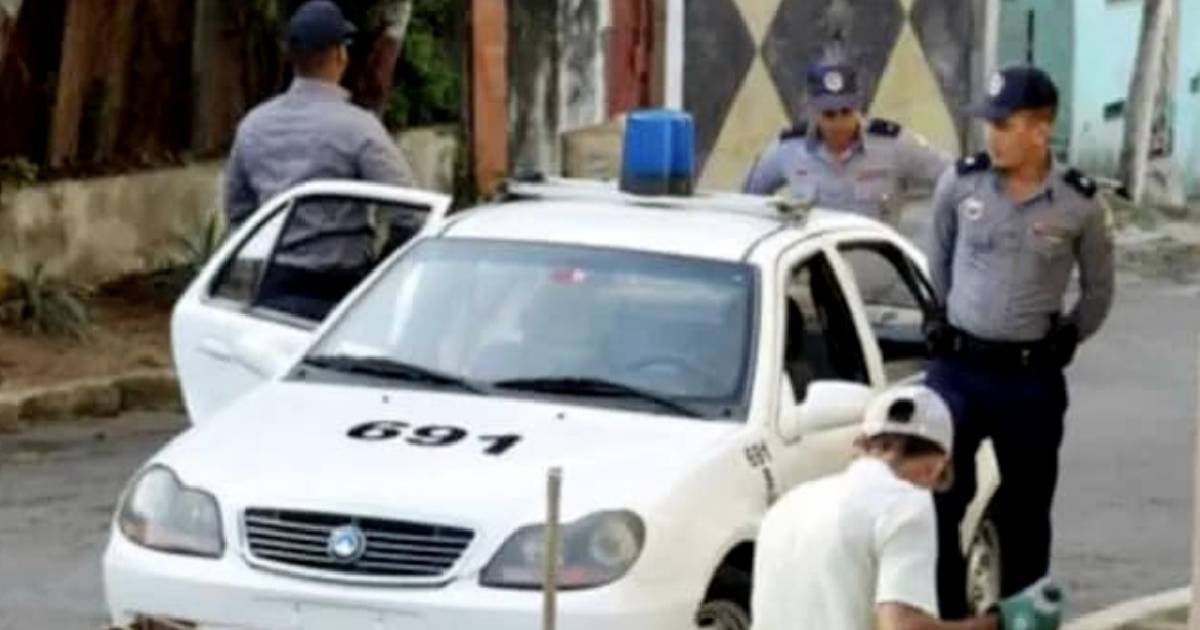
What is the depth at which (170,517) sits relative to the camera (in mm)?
8852

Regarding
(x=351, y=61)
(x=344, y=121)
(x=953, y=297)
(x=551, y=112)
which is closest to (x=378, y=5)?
(x=351, y=61)

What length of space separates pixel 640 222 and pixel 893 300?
3.65 ft

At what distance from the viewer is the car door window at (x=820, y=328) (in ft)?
32.3

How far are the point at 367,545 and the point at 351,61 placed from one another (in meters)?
11.2

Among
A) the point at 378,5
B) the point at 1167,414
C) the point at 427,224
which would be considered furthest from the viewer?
the point at 378,5

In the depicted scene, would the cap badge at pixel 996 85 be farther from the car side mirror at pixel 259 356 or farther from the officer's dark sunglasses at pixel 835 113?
the officer's dark sunglasses at pixel 835 113

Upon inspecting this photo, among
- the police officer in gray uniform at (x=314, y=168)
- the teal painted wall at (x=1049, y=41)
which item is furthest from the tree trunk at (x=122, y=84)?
the teal painted wall at (x=1049, y=41)

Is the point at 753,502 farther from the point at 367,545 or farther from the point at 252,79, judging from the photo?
the point at 252,79

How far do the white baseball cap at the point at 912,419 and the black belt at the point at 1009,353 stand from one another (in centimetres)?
281

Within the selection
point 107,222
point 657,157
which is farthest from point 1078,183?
point 107,222

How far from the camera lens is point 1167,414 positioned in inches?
648

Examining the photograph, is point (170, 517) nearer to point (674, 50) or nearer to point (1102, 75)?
point (674, 50)

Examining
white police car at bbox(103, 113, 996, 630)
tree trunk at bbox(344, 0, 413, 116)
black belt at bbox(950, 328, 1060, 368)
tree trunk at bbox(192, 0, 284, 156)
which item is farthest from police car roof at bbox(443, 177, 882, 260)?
tree trunk at bbox(192, 0, 284, 156)

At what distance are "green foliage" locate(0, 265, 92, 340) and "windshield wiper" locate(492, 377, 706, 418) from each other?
8.19 metres
